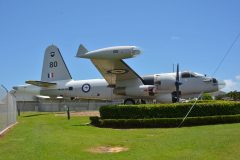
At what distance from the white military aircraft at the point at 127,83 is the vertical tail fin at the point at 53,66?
7.06ft

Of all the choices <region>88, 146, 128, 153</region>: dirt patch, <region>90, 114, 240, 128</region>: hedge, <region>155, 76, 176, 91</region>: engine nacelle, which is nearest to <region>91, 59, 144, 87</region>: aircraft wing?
<region>155, 76, 176, 91</region>: engine nacelle

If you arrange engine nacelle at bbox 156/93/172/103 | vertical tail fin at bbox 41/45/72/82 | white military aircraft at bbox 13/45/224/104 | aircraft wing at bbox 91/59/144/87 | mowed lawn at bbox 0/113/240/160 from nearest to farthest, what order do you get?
mowed lawn at bbox 0/113/240/160
white military aircraft at bbox 13/45/224/104
aircraft wing at bbox 91/59/144/87
engine nacelle at bbox 156/93/172/103
vertical tail fin at bbox 41/45/72/82

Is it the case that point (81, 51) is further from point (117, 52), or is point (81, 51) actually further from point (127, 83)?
point (127, 83)

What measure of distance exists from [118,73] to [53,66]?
15.3 m

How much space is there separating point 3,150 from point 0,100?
5819 millimetres

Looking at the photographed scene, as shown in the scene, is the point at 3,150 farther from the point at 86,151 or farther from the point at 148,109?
the point at 148,109

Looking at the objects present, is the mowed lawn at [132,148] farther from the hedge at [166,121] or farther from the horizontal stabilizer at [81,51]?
the horizontal stabilizer at [81,51]

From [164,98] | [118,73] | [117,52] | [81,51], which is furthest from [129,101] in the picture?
[81,51]

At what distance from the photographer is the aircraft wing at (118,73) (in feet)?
97.8

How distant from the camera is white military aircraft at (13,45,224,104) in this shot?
86.4 feet

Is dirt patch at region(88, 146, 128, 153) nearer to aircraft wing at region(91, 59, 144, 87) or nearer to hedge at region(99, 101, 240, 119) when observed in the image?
hedge at region(99, 101, 240, 119)

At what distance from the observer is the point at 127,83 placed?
3212cm

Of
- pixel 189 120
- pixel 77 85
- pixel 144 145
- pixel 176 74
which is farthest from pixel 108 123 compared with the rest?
pixel 77 85

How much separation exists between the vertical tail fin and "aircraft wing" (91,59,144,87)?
39.1ft
